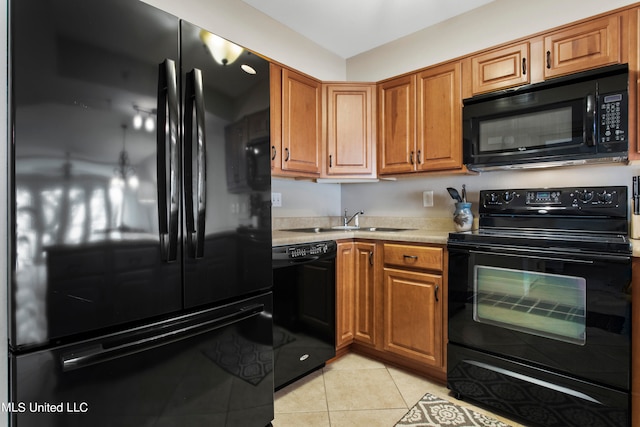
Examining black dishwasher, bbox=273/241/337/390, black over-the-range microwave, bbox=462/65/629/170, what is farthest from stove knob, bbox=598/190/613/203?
black dishwasher, bbox=273/241/337/390

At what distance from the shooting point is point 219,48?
4.59ft

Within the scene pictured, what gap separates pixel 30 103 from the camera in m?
0.94

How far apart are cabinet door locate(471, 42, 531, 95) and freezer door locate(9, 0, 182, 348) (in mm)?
1805

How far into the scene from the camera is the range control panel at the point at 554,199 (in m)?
1.81

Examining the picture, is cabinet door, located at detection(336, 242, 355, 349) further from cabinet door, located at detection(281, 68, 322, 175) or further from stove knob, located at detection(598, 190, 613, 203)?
stove knob, located at detection(598, 190, 613, 203)

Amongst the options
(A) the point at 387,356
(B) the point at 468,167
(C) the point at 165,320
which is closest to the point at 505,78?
(B) the point at 468,167

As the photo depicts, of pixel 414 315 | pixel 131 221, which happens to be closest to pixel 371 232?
pixel 414 315

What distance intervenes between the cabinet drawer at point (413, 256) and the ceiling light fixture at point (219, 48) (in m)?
1.46

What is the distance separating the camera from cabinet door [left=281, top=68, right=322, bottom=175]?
2283 mm

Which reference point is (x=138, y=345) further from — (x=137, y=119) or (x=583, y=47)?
(x=583, y=47)

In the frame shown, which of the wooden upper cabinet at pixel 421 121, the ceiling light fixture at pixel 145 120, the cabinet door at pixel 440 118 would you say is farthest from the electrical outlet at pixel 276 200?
the ceiling light fixture at pixel 145 120

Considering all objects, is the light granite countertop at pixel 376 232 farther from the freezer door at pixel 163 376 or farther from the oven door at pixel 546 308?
the freezer door at pixel 163 376

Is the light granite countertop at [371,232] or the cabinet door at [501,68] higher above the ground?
the cabinet door at [501,68]

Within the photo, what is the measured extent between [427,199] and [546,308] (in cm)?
122
